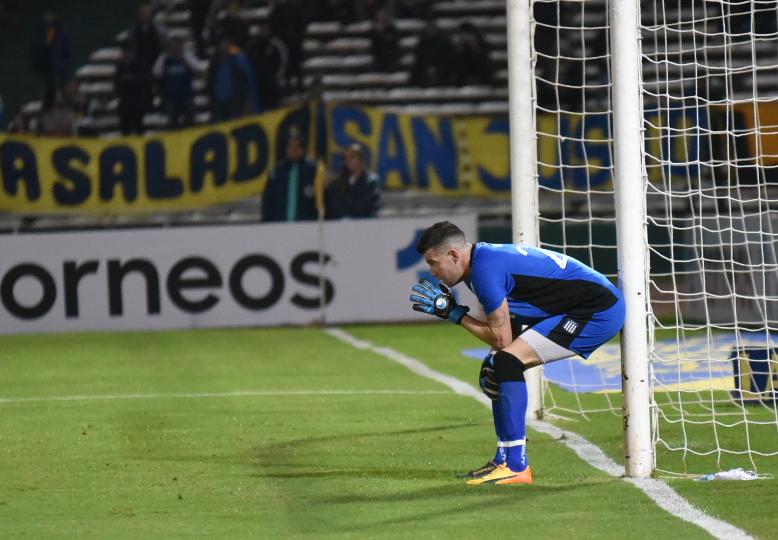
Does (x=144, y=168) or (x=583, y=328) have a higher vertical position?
(x=144, y=168)

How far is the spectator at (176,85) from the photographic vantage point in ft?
75.0

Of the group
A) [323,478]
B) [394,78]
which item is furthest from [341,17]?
[323,478]

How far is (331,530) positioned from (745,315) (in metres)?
12.7

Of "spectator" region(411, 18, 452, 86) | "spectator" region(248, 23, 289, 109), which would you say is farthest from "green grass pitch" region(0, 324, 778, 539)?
"spectator" region(411, 18, 452, 86)

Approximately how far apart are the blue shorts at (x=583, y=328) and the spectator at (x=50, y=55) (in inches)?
699

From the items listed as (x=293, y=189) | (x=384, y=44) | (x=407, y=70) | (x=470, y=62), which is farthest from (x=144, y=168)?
(x=470, y=62)

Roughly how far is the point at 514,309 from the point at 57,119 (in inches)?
671

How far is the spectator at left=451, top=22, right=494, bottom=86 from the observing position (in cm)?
2414

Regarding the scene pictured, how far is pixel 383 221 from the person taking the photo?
1861cm

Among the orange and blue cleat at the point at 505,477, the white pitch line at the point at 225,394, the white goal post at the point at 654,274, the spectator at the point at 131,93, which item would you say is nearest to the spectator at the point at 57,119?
the spectator at the point at 131,93

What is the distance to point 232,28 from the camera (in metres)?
23.4

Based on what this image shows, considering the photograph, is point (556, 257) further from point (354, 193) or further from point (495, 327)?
point (354, 193)

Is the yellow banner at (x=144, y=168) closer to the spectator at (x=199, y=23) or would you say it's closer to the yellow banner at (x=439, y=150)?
the yellow banner at (x=439, y=150)

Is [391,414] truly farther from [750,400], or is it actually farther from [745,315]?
[745,315]
